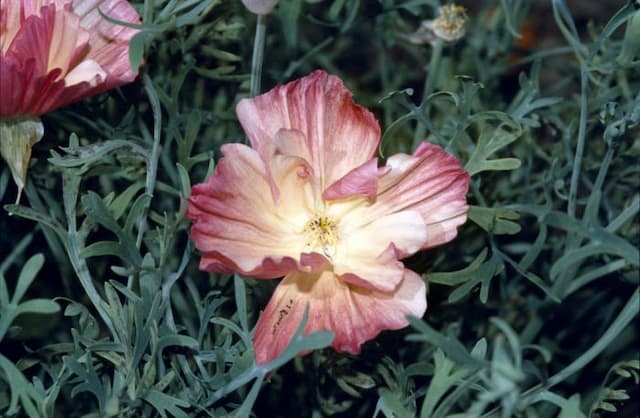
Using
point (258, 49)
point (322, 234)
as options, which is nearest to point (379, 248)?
point (322, 234)

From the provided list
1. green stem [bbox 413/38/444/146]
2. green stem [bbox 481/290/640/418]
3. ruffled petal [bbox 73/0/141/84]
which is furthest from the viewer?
green stem [bbox 413/38/444/146]

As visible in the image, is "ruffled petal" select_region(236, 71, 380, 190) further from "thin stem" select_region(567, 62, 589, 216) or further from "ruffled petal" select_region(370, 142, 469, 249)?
"thin stem" select_region(567, 62, 589, 216)

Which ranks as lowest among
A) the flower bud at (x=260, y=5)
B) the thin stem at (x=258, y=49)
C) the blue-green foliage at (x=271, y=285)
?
the blue-green foliage at (x=271, y=285)

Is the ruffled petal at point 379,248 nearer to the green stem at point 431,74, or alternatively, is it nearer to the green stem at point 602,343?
the green stem at point 602,343

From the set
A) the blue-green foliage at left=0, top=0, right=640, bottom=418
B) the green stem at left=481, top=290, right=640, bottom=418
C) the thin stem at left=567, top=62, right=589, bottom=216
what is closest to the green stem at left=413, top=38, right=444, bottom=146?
the blue-green foliage at left=0, top=0, right=640, bottom=418

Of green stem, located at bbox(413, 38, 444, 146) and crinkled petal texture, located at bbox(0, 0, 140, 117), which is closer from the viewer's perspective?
crinkled petal texture, located at bbox(0, 0, 140, 117)

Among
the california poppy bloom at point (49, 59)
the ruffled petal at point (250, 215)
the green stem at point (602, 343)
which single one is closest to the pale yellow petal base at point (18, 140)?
the california poppy bloom at point (49, 59)

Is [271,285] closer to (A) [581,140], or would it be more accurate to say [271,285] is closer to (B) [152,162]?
(B) [152,162]

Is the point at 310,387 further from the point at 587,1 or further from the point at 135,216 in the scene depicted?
the point at 587,1
